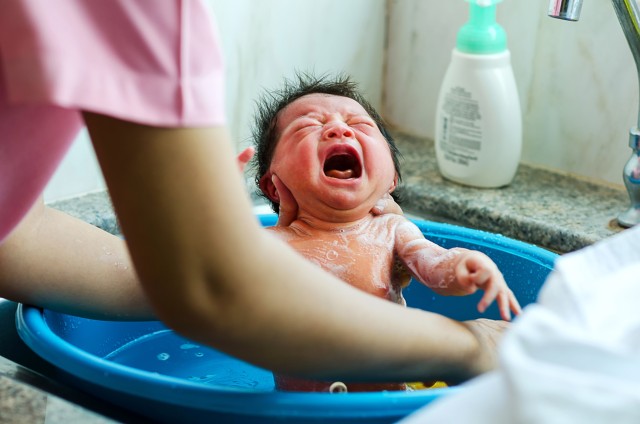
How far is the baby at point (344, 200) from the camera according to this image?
103 centimetres

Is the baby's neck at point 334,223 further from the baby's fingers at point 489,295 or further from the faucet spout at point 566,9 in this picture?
the faucet spout at point 566,9

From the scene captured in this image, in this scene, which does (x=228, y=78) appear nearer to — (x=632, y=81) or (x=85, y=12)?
(x=632, y=81)

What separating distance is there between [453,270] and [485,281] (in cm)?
7

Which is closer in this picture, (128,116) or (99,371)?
(128,116)

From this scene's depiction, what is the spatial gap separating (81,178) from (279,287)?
3.18 ft

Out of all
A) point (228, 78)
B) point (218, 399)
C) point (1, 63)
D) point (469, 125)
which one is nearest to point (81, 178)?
point (228, 78)

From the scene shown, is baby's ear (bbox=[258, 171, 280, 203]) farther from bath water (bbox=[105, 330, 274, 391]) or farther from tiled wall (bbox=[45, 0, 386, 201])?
tiled wall (bbox=[45, 0, 386, 201])

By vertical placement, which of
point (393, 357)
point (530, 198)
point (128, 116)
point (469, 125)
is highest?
point (128, 116)

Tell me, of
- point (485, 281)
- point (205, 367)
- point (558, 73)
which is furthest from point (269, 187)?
point (558, 73)

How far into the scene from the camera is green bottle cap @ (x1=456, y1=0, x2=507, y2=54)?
140 cm

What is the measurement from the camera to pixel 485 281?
0.86 meters

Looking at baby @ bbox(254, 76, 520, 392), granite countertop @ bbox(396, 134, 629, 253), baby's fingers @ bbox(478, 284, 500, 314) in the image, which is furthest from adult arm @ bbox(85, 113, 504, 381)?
granite countertop @ bbox(396, 134, 629, 253)

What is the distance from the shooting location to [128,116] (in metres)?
0.49

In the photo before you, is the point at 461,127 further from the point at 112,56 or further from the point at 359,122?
the point at 112,56
